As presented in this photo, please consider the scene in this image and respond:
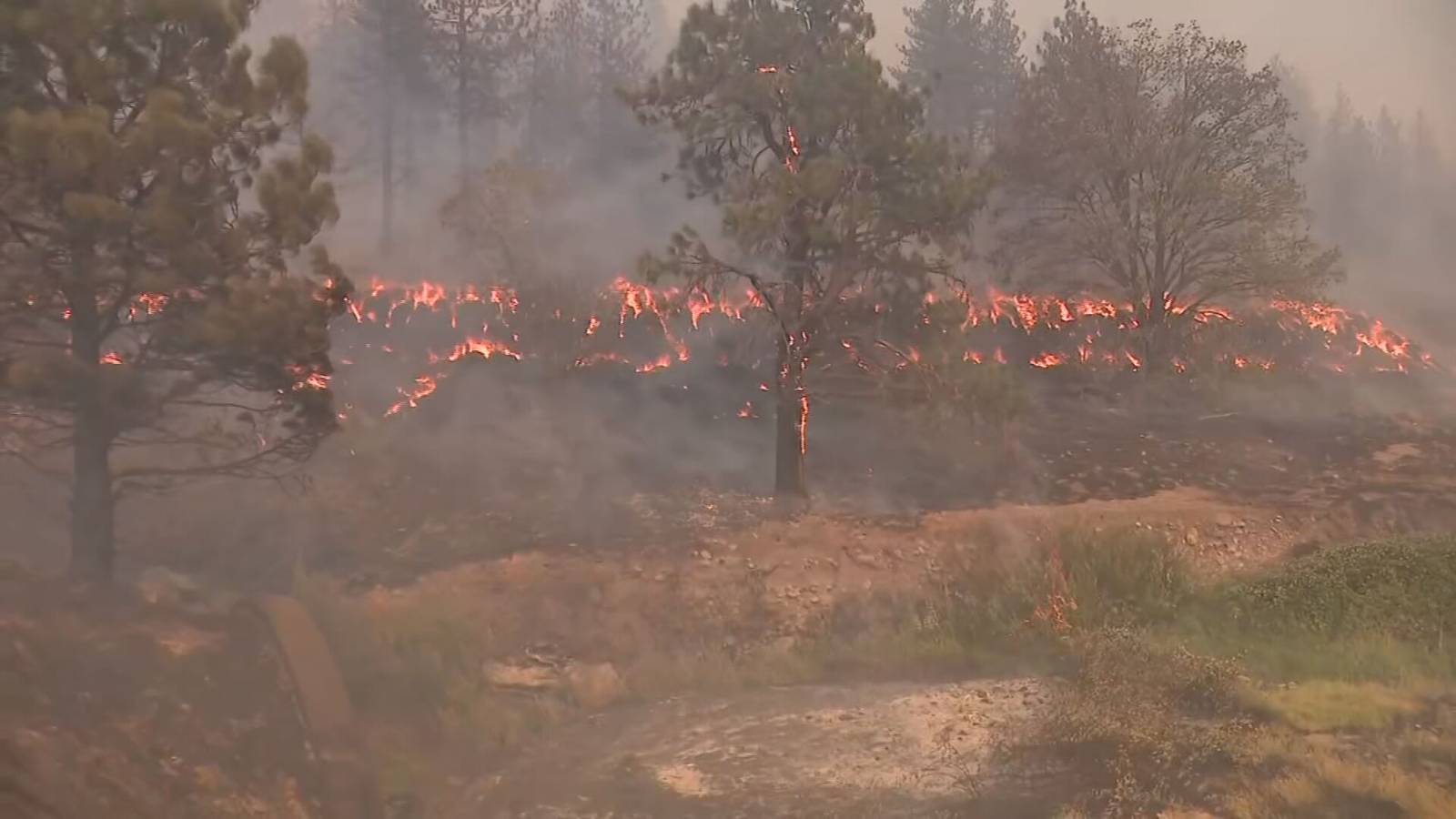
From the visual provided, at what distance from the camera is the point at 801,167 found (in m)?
15.8

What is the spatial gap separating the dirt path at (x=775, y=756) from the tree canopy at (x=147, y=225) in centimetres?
436

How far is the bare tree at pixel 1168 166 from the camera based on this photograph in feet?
82.9

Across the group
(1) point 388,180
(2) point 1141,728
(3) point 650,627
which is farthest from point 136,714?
(1) point 388,180

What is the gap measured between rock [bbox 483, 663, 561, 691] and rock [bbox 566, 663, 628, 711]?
199 mm

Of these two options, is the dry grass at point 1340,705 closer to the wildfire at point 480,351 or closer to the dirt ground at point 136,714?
the dirt ground at point 136,714

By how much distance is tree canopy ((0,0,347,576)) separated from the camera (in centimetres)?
912

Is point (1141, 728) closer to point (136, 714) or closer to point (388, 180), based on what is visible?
point (136, 714)

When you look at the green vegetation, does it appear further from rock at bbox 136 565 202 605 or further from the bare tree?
the bare tree

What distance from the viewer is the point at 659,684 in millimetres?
11836

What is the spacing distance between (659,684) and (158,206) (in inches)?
279

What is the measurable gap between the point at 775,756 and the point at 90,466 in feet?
23.8

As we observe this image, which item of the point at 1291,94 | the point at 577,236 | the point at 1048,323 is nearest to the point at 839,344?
the point at 577,236

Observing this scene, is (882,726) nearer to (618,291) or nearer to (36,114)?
(36,114)

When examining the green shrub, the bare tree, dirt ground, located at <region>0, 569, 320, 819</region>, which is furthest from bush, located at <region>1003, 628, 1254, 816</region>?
the bare tree
